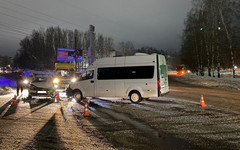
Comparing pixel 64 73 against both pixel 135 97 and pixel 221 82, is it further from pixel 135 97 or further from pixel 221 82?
pixel 221 82

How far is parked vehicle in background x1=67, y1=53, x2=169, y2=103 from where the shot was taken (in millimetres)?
10734

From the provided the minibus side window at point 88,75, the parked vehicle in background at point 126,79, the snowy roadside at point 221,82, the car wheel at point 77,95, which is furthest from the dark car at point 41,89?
the snowy roadside at point 221,82

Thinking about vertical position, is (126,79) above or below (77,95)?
above

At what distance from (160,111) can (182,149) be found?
4.30 metres

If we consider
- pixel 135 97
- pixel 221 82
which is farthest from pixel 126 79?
pixel 221 82

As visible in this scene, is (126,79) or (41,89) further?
(41,89)

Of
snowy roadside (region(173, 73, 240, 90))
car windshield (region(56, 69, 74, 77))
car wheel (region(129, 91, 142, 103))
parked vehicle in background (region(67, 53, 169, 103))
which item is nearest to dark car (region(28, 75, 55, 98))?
parked vehicle in background (region(67, 53, 169, 103))

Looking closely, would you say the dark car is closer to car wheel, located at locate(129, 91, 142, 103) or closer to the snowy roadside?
car wheel, located at locate(129, 91, 142, 103)

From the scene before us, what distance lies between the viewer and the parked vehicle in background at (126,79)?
10.7 meters

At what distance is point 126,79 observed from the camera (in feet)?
37.1

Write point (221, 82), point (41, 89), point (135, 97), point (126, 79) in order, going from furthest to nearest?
point (221, 82), point (41, 89), point (126, 79), point (135, 97)

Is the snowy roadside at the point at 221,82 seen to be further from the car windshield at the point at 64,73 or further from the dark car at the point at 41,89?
the dark car at the point at 41,89

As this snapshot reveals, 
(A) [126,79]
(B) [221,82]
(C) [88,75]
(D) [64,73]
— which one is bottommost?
(B) [221,82]

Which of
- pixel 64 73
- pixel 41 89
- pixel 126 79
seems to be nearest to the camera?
pixel 126 79
